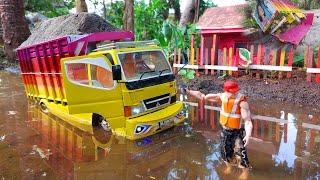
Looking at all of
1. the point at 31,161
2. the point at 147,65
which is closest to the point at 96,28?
the point at 147,65

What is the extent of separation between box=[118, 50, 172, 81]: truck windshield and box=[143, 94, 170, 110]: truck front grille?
49 centimetres

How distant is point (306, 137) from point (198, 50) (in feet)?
22.6

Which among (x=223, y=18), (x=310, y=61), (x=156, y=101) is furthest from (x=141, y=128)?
(x=223, y=18)

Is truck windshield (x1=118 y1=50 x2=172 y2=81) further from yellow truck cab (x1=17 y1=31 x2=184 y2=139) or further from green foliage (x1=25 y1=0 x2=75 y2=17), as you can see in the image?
green foliage (x1=25 y1=0 x2=75 y2=17)

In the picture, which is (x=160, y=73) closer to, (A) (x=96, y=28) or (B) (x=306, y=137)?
(B) (x=306, y=137)

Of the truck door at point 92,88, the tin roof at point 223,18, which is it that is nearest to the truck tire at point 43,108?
the truck door at point 92,88

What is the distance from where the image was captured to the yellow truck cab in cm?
696

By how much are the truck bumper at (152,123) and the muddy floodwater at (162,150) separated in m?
0.20

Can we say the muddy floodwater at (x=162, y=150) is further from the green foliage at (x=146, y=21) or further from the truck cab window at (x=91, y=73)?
the green foliage at (x=146, y=21)

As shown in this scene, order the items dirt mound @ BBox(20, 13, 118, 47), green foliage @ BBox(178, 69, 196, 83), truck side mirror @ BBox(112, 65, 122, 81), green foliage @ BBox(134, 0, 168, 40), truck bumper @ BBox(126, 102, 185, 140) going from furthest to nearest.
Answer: green foliage @ BBox(134, 0, 168, 40)
green foliage @ BBox(178, 69, 196, 83)
dirt mound @ BBox(20, 13, 118, 47)
truck bumper @ BBox(126, 102, 185, 140)
truck side mirror @ BBox(112, 65, 122, 81)

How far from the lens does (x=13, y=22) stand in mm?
17125

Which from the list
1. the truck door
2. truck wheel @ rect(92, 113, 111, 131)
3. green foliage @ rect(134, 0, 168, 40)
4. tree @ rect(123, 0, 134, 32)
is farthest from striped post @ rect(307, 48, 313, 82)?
green foliage @ rect(134, 0, 168, 40)

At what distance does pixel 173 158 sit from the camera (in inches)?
247

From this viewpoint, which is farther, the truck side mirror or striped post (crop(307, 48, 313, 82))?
striped post (crop(307, 48, 313, 82))
